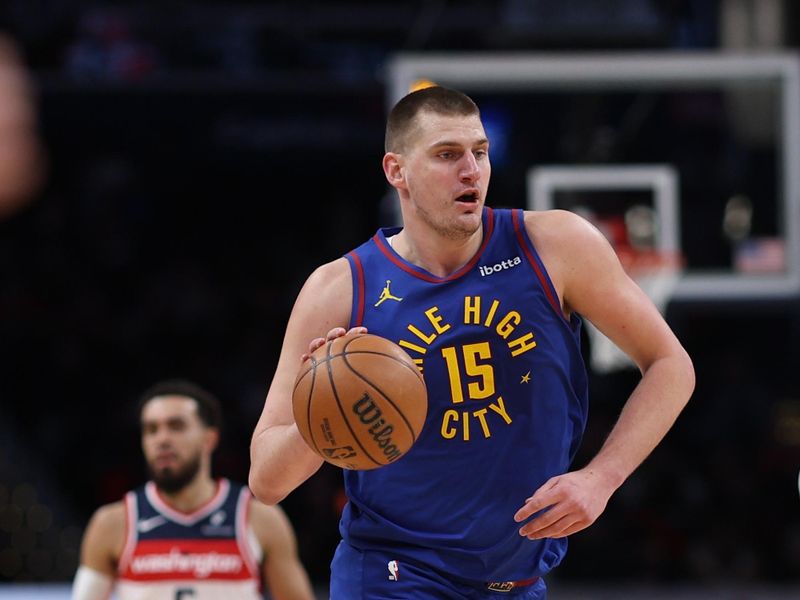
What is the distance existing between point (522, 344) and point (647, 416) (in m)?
0.39

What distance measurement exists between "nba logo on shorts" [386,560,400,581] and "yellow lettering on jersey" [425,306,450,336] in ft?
2.13

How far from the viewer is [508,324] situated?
380 centimetres

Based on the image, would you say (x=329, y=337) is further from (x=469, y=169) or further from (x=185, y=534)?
(x=185, y=534)

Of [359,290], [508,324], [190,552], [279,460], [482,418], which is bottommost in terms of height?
[190,552]

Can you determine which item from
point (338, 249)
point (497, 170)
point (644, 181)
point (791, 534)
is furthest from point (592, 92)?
point (338, 249)

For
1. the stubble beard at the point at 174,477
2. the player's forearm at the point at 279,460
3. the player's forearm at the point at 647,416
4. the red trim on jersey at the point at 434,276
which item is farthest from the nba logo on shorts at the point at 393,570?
the stubble beard at the point at 174,477

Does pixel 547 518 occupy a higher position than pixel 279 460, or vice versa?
pixel 279 460

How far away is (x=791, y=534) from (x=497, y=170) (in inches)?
181

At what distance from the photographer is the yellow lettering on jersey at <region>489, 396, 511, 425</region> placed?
3771 millimetres

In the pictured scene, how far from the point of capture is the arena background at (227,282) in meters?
13.5

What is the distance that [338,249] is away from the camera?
16531 millimetres

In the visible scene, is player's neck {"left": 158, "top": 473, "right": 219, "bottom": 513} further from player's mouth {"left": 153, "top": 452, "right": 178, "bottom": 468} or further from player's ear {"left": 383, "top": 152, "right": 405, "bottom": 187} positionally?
player's ear {"left": 383, "top": 152, "right": 405, "bottom": 187}

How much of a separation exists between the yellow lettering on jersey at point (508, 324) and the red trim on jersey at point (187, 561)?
282cm

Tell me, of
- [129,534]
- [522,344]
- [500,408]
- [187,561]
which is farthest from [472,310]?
[129,534]
